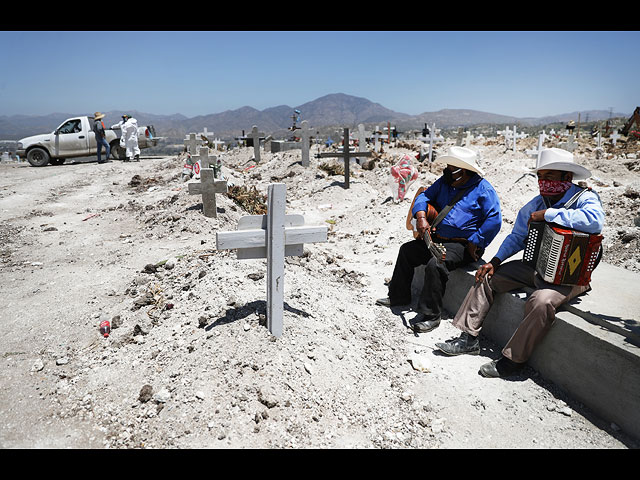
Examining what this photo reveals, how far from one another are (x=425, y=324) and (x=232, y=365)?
2.20 meters

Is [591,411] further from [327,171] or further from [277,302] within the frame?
[327,171]

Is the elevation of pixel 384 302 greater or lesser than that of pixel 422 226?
lesser

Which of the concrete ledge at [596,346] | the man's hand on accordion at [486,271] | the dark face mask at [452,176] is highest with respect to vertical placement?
the dark face mask at [452,176]

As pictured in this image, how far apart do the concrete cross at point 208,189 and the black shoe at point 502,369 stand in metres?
5.62

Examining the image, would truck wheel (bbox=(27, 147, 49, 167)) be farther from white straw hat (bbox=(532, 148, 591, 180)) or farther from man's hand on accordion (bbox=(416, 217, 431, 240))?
white straw hat (bbox=(532, 148, 591, 180))

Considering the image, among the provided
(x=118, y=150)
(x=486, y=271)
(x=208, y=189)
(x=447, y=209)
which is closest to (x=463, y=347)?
(x=486, y=271)

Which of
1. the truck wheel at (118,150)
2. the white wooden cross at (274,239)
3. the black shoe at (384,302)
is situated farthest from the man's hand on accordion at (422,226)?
the truck wheel at (118,150)

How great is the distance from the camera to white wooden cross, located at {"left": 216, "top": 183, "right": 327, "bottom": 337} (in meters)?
3.23

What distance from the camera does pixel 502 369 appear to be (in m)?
3.51

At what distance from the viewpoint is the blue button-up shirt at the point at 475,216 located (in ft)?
14.2

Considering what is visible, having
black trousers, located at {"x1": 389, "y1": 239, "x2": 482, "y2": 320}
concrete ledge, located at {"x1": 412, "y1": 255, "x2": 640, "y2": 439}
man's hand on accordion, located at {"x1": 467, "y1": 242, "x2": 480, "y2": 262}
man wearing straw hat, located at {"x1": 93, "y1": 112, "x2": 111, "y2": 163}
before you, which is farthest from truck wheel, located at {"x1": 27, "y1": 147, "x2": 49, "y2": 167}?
concrete ledge, located at {"x1": 412, "y1": 255, "x2": 640, "y2": 439}

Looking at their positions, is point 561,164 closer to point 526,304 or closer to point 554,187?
point 554,187

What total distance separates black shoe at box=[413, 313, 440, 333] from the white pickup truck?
17.1 meters

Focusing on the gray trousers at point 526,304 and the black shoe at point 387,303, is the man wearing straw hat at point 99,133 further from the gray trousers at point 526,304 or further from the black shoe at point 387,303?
the gray trousers at point 526,304
